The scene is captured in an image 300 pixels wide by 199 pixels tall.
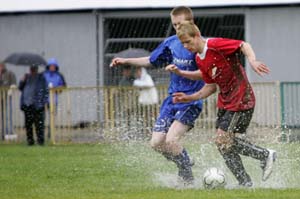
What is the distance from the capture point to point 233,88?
10.2 metres

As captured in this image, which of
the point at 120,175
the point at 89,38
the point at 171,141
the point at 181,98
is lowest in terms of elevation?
the point at 120,175

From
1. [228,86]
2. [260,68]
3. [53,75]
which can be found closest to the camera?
[260,68]

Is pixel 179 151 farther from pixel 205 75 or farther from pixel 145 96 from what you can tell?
pixel 145 96

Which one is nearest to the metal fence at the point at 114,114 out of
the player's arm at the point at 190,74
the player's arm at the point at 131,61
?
the player's arm at the point at 131,61

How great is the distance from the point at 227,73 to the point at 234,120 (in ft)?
1.52

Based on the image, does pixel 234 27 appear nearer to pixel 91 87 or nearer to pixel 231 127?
pixel 91 87

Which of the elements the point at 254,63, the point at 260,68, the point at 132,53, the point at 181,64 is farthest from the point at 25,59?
the point at 260,68

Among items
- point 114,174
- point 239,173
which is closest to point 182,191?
point 239,173

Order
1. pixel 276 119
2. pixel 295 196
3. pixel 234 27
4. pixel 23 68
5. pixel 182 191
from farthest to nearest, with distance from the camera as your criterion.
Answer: pixel 23 68 → pixel 234 27 → pixel 276 119 → pixel 182 191 → pixel 295 196

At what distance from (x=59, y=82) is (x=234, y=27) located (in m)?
3.73

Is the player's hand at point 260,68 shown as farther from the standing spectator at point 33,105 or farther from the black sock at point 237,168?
the standing spectator at point 33,105

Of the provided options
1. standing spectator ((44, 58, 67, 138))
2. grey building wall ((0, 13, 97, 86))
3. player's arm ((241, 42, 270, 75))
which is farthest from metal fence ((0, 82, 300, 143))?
player's arm ((241, 42, 270, 75))

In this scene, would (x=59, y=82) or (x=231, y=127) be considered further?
(x=59, y=82)

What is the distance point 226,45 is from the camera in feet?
33.1
